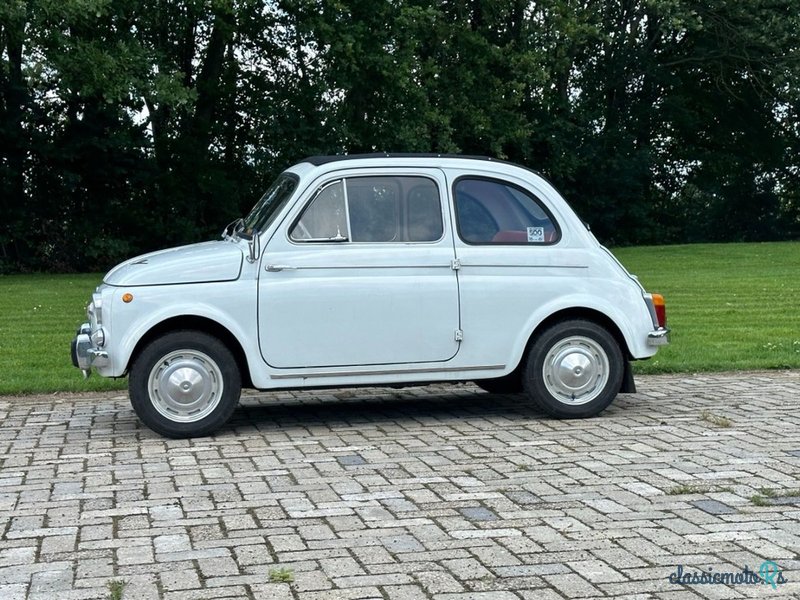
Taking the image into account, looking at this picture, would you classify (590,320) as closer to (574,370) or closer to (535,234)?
(574,370)

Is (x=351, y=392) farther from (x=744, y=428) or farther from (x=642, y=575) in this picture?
(x=642, y=575)

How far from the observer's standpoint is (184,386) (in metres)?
8.48

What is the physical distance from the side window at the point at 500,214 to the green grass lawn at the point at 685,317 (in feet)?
10.4

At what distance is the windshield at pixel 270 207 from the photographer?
8.95 metres

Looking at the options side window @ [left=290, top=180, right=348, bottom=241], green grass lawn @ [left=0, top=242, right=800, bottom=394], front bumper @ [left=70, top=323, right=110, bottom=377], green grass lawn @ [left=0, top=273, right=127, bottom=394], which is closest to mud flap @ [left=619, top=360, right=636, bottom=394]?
side window @ [left=290, top=180, right=348, bottom=241]

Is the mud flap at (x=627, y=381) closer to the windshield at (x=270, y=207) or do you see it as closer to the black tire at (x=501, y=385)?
the black tire at (x=501, y=385)

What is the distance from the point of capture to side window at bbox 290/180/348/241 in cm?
880

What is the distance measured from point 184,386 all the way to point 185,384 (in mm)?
15

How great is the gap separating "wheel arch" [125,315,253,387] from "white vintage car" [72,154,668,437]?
0.01 metres

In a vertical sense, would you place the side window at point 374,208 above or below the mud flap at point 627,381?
above

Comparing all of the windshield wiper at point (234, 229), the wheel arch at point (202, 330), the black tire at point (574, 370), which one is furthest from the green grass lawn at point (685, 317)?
the black tire at point (574, 370)

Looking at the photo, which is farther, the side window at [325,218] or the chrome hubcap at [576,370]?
the chrome hubcap at [576,370]

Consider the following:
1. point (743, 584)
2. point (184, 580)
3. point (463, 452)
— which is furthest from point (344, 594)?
point (463, 452)

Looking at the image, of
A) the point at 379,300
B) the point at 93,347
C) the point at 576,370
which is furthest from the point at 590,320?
the point at 93,347
